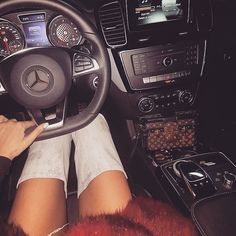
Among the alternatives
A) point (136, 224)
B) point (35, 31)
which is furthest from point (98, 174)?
point (35, 31)

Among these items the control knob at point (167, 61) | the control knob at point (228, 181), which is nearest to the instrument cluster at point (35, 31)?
the control knob at point (167, 61)

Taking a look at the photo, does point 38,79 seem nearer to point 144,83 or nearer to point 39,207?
point 39,207

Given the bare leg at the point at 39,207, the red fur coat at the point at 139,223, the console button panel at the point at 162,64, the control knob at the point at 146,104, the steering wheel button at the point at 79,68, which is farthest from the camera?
the control knob at the point at 146,104

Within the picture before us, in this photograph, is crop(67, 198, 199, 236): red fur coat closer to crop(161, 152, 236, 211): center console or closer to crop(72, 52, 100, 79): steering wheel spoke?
crop(161, 152, 236, 211): center console

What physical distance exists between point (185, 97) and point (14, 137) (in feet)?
2.33

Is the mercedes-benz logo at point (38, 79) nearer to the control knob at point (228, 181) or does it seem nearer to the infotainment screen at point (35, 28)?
the infotainment screen at point (35, 28)

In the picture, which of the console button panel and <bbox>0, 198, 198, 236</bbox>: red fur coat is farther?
the console button panel

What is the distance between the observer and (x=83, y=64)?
1044mm

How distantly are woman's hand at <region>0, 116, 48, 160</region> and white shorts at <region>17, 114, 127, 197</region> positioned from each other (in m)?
0.14

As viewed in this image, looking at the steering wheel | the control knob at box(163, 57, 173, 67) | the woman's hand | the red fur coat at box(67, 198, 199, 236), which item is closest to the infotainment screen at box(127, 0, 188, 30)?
the control knob at box(163, 57, 173, 67)

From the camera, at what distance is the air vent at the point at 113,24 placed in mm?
1167

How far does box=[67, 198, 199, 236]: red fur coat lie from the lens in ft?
2.41

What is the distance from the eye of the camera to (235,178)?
1.18 metres

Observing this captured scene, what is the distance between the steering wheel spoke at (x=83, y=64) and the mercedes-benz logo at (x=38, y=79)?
0.30 feet
